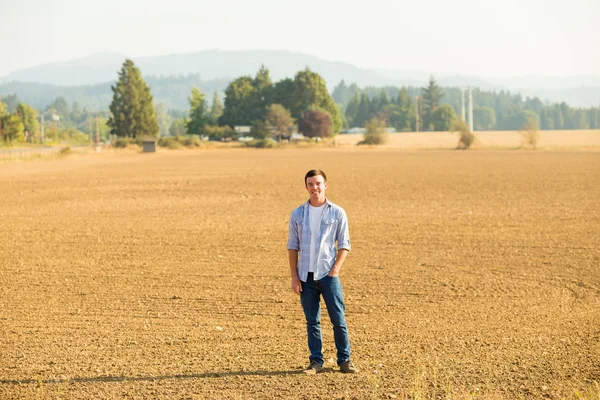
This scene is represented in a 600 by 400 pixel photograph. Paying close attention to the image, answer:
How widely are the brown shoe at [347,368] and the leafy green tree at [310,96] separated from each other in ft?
426

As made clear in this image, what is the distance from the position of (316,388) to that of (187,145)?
347 feet

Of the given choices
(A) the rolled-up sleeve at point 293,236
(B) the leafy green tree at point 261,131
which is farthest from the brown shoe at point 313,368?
(B) the leafy green tree at point 261,131

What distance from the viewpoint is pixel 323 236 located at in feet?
24.0

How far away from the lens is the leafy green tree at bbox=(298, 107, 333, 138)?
12900cm

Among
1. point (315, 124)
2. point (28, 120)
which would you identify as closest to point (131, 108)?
point (315, 124)

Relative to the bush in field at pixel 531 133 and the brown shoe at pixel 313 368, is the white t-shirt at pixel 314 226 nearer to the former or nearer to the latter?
the brown shoe at pixel 313 368

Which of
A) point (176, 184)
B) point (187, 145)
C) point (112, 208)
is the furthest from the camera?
point (187, 145)

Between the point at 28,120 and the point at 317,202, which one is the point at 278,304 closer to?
the point at 317,202

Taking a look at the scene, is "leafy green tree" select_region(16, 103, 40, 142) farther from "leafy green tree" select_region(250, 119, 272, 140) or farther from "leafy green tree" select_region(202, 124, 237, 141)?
"leafy green tree" select_region(250, 119, 272, 140)

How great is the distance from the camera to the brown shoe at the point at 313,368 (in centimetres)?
756

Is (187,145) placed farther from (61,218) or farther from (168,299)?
(168,299)

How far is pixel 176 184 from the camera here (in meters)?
34.2

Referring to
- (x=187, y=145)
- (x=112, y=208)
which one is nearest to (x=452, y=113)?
(x=187, y=145)

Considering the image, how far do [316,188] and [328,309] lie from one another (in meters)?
1.10
